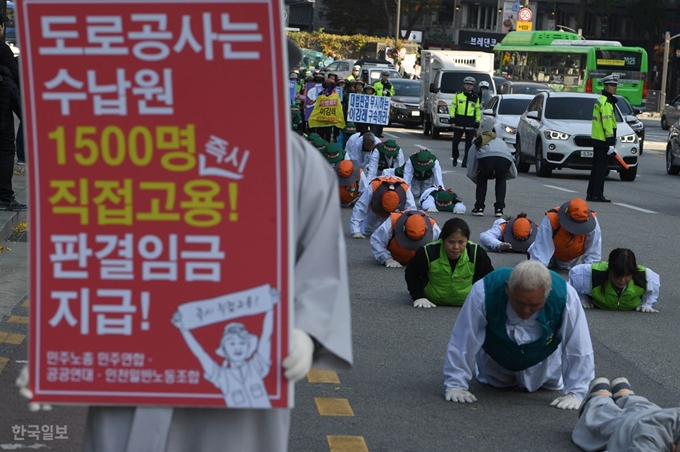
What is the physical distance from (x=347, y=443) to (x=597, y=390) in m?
1.36

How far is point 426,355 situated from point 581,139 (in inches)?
666

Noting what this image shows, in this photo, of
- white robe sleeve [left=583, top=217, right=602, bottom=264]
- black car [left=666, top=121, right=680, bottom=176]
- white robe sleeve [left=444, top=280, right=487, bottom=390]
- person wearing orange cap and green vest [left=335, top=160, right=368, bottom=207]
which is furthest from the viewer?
black car [left=666, top=121, right=680, bottom=176]

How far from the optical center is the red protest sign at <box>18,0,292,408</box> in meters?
3.20

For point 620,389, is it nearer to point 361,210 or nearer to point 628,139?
point 361,210

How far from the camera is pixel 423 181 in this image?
1819 centimetres

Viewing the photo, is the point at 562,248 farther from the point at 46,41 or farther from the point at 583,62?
the point at 583,62

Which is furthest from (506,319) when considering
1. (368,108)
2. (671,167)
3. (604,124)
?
(671,167)

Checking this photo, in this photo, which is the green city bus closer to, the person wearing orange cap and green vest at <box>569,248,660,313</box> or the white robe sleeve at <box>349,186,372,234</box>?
the white robe sleeve at <box>349,186,372,234</box>

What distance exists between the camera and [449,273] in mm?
9922

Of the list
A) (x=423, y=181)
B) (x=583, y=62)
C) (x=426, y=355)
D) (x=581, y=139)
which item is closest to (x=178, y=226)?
(x=426, y=355)

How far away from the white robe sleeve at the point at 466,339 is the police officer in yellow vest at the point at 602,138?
43.3 feet

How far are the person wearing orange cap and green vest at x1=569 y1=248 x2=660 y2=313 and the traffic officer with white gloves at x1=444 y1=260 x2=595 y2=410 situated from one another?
300cm

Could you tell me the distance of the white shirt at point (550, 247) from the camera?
39.2 ft

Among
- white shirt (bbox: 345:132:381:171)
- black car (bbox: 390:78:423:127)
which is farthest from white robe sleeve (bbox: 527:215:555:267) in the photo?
black car (bbox: 390:78:423:127)
